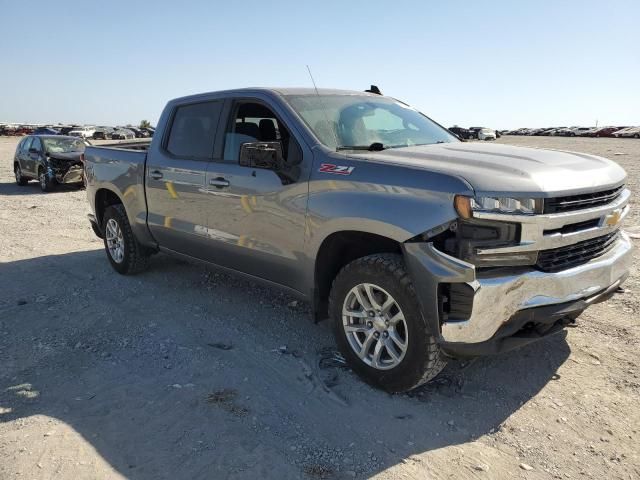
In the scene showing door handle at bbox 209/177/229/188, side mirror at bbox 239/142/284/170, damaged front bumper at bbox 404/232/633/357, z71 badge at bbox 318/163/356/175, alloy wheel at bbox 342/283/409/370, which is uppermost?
side mirror at bbox 239/142/284/170

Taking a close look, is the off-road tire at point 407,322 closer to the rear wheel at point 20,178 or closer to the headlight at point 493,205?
the headlight at point 493,205

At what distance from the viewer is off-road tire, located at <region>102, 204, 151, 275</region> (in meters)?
6.19

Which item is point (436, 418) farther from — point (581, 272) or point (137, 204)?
point (137, 204)

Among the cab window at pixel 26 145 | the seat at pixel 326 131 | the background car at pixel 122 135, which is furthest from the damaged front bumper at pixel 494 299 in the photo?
the background car at pixel 122 135

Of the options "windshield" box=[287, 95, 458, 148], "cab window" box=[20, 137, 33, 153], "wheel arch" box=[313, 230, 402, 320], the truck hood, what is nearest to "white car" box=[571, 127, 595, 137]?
"cab window" box=[20, 137, 33, 153]

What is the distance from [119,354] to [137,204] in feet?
6.85

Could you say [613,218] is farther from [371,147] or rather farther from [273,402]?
[273,402]

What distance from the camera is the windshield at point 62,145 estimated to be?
1496 cm

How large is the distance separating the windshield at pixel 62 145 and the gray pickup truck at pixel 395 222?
452 inches

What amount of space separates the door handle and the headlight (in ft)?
7.18

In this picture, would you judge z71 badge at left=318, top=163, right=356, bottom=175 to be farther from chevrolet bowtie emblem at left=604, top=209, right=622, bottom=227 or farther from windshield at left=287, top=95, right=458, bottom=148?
chevrolet bowtie emblem at left=604, top=209, right=622, bottom=227

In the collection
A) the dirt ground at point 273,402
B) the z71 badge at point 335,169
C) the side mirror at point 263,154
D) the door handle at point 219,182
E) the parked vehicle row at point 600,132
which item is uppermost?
the parked vehicle row at point 600,132

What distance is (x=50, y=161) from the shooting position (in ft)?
47.2

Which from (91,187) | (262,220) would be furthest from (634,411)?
(91,187)
